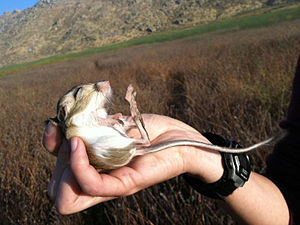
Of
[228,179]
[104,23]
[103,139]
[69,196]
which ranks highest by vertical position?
[104,23]

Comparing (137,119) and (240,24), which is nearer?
(137,119)

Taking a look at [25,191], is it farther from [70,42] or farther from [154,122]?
[70,42]

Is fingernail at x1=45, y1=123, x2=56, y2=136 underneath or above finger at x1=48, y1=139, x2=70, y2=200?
above

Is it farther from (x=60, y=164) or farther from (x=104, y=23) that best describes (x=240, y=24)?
(x=104, y=23)

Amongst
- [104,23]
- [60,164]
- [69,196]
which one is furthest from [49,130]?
[104,23]

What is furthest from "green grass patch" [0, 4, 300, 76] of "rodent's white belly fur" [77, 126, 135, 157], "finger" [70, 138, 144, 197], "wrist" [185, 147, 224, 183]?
"finger" [70, 138, 144, 197]

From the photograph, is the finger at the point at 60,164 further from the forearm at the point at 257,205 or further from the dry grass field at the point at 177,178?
the forearm at the point at 257,205

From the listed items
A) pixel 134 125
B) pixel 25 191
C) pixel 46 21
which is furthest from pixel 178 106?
pixel 46 21

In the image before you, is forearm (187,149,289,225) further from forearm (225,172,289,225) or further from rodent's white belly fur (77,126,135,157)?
rodent's white belly fur (77,126,135,157)
